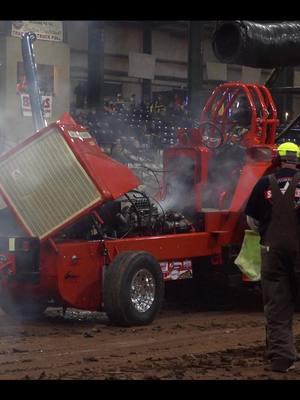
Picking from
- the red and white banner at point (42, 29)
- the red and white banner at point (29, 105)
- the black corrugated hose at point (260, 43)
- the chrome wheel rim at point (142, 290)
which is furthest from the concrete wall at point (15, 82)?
the black corrugated hose at point (260, 43)

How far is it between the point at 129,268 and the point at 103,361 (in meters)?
1.78

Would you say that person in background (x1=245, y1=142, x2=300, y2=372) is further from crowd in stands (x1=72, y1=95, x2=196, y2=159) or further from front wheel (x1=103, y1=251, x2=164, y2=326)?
crowd in stands (x1=72, y1=95, x2=196, y2=159)

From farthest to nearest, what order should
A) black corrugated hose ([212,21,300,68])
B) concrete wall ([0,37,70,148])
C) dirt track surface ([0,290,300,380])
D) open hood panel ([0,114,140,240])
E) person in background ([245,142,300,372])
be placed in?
concrete wall ([0,37,70,148]), open hood panel ([0,114,140,240]), black corrugated hose ([212,21,300,68]), person in background ([245,142,300,372]), dirt track surface ([0,290,300,380])

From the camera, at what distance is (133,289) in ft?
26.7

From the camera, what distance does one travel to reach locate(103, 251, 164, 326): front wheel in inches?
313

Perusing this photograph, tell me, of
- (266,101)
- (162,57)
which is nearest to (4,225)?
(266,101)

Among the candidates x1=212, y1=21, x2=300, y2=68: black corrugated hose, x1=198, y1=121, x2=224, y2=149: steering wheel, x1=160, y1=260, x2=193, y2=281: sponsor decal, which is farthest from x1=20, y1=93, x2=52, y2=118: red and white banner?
x1=212, y1=21, x2=300, y2=68: black corrugated hose

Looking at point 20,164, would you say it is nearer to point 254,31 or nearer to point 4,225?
point 4,225

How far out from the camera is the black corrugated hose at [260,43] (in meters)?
7.31

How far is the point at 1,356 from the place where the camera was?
21.5 feet

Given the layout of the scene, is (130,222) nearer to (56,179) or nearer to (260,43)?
(56,179)

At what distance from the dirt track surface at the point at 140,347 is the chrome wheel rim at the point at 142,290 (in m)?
0.23

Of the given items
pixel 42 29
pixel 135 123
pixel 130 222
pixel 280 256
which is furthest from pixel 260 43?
pixel 135 123

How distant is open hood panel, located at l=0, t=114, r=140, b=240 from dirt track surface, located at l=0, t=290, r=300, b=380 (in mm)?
1083
